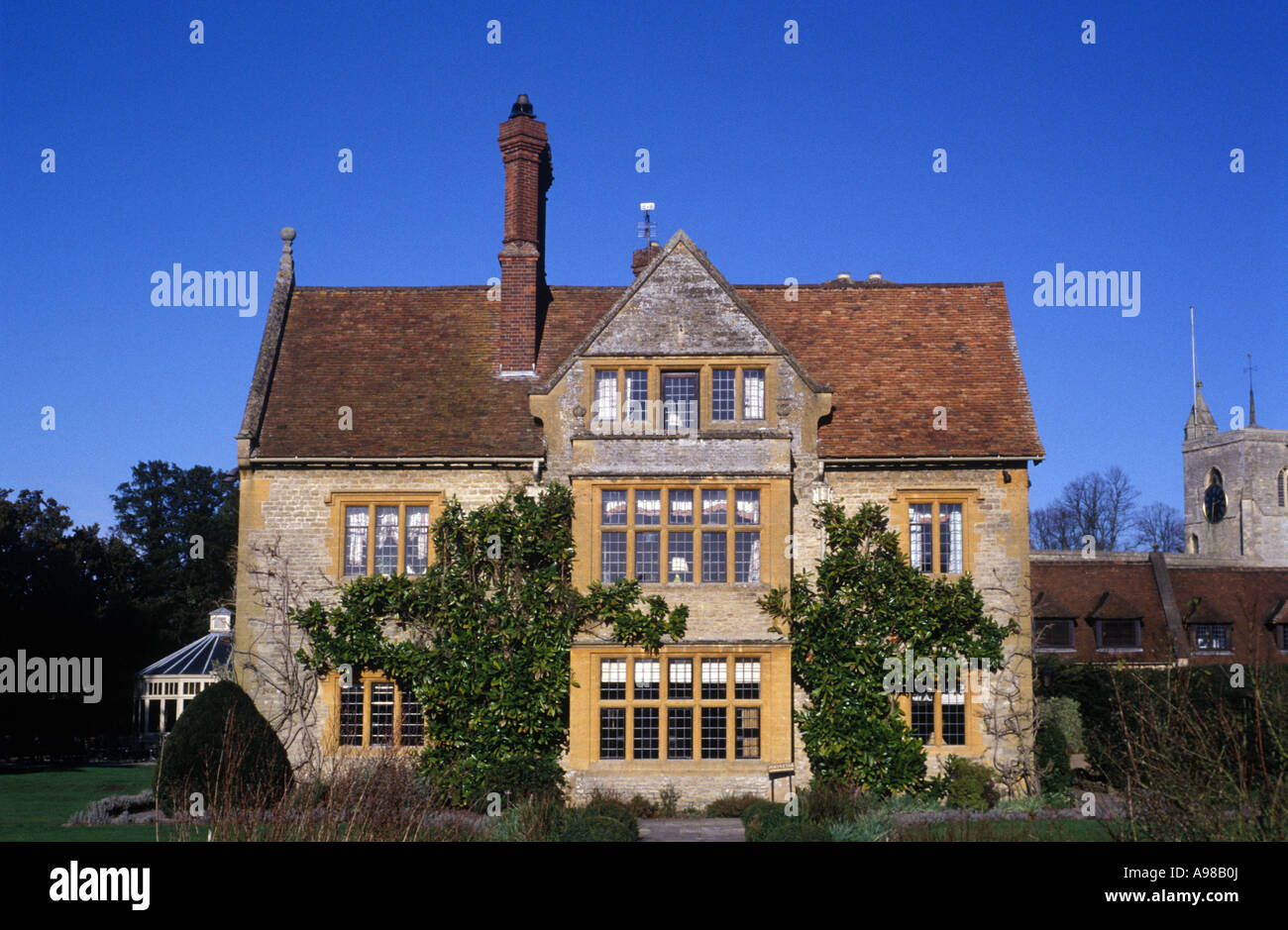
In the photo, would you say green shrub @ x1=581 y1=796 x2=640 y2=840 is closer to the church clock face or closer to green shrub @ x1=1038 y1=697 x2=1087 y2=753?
green shrub @ x1=1038 y1=697 x2=1087 y2=753

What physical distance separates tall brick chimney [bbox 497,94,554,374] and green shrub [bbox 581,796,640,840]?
9891 mm

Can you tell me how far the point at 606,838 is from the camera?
1567 cm

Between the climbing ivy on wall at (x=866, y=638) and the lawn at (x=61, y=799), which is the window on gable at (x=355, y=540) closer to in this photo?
the lawn at (x=61, y=799)

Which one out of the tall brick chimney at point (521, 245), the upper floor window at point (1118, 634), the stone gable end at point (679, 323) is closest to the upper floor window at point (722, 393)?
the stone gable end at point (679, 323)

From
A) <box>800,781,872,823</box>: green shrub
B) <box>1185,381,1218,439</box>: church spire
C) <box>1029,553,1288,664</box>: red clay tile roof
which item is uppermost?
<box>1185,381,1218,439</box>: church spire

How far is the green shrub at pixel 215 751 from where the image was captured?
20859mm

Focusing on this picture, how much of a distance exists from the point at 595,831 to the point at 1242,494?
9880 cm

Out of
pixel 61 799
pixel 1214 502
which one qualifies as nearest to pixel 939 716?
pixel 61 799

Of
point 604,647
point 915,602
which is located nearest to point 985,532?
point 915,602

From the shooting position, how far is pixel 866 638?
2338cm

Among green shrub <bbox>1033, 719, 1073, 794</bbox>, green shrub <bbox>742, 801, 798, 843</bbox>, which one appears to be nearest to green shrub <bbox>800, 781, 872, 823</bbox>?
green shrub <bbox>742, 801, 798, 843</bbox>

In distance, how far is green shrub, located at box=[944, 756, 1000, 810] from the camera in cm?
2231

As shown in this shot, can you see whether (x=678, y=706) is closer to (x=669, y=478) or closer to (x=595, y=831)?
(x=669, y=478)

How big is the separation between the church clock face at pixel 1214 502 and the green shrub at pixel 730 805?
94.7 meters
